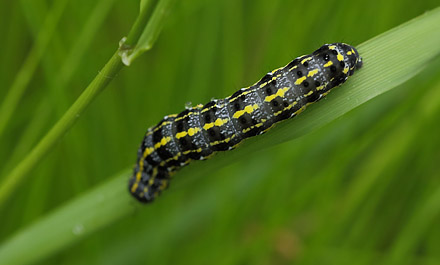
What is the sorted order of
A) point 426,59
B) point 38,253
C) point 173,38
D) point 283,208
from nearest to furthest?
point 426,59 → point 38,253 → point 283,208 → point 173,38

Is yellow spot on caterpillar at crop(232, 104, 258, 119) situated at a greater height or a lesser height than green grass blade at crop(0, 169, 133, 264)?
greater

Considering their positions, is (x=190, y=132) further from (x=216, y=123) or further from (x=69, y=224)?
(x=69, y=224)

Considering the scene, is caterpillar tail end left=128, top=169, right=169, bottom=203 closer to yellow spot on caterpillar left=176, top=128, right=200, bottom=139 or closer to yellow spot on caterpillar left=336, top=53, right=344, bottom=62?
yellow spot on caterpillar left=176, top=128, right=200, bottom=139

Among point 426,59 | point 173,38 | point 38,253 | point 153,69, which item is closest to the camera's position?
point 426,59

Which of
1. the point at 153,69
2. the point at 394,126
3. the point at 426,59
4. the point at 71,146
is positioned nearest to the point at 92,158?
the point at 71,146

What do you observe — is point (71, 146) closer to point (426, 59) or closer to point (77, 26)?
point (77, 26)

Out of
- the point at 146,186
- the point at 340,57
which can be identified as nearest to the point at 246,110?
the point at 340,57

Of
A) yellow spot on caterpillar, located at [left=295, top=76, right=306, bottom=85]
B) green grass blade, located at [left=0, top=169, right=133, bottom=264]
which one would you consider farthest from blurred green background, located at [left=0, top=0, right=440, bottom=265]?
yellow spot on caterpillar, located at [left=295, top=76, right=306, bottom=85]

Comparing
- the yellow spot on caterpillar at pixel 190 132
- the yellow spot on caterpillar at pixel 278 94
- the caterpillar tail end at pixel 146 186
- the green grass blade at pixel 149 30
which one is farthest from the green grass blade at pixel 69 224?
the green grass blade at pixel 149 30
